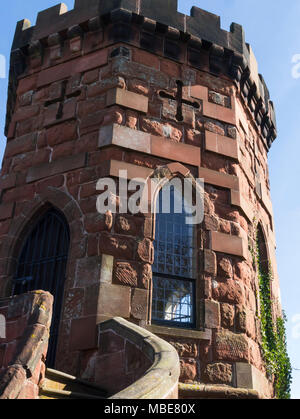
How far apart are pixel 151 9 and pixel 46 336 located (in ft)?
22.0

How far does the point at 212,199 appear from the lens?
7891mm

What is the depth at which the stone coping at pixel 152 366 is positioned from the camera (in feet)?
12.6

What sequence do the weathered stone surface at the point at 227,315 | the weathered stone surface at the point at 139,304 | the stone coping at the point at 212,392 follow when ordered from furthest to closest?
the weathered stone surface at the point at 227,315
the weathered stone surface at the point at 139,304
the stone coping at the point at 212,392

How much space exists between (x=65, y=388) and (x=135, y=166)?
3575 mm

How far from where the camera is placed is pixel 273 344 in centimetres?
836

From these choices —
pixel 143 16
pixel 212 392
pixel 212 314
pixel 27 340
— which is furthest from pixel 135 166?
pixel 27 340

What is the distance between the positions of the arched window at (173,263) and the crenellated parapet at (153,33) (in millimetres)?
2928

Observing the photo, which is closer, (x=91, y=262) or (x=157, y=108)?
(x=91, y=262)

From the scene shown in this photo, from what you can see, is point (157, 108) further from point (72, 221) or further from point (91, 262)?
point (91, 262)

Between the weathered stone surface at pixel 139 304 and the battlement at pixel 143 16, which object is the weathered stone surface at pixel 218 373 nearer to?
the weathered stone surface at pixel 139 304

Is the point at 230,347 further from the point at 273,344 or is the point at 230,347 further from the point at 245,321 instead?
the point at 273,344

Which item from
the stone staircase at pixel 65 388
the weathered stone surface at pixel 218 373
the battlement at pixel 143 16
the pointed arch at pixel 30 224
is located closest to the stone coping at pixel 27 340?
the stone staircase at pixel 65 388

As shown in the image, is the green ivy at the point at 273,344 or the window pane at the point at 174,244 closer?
the window pane at the point at 174,244
